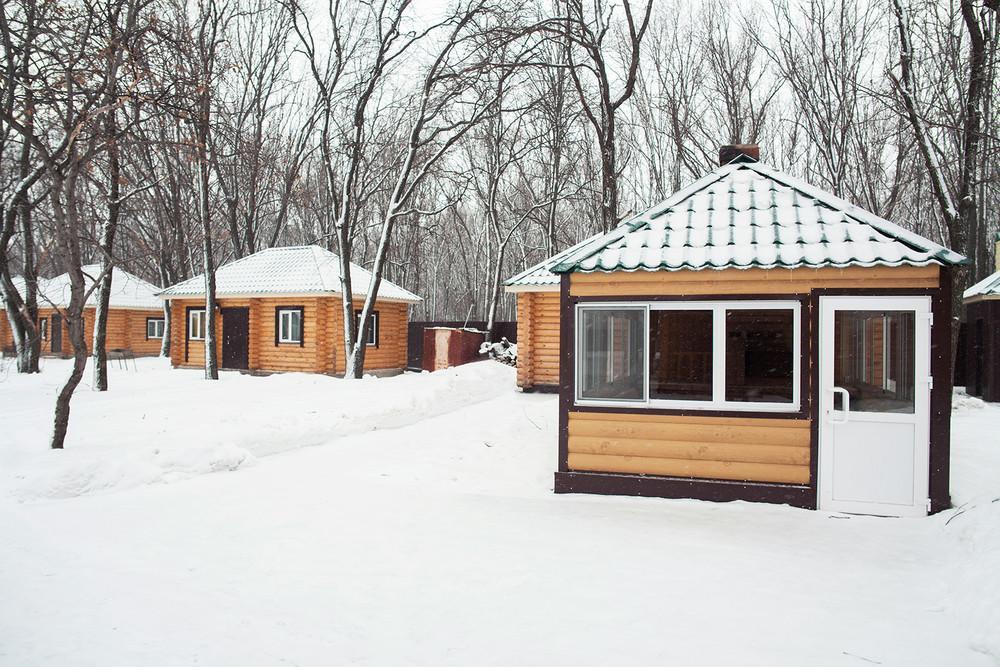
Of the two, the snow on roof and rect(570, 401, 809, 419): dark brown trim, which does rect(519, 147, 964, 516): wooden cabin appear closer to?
rect(570, 401, 809, 419): dark brown trim

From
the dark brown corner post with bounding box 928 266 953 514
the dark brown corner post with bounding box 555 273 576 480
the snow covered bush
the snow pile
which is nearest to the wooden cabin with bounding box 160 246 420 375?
the snow pile

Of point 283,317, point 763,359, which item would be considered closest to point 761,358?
point 763,359

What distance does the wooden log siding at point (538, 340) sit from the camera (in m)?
16.8

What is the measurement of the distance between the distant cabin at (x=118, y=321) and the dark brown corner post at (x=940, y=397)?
29781mm

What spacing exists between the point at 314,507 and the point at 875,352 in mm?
5930

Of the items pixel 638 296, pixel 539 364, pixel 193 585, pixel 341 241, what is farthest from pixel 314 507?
pixel 341 241

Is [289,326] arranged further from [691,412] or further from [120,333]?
[691,412]

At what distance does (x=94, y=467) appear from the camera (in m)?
7.51

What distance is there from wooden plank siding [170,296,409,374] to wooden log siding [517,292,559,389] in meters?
6.83

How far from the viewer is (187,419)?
11031 mm

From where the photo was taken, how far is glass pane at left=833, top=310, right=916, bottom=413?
6594 mm

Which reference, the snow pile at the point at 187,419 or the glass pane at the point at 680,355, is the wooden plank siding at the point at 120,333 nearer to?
the snow pile at the point at 187,419

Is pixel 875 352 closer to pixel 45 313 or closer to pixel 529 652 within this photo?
pixel 529 652

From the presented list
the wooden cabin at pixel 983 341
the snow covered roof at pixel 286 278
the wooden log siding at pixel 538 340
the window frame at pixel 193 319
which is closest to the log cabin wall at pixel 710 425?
the wooden log siding at pixel 538 340
